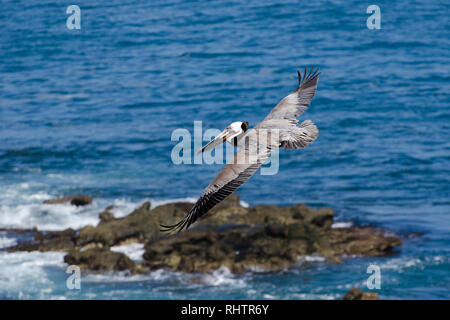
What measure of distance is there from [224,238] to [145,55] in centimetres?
3245

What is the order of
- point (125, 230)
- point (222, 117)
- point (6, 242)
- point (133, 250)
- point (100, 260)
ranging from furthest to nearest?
1. point (222, 117)
2. point (6, 242)
3. point (125, 230)
4. point (133, 250)
5. point (100, 260)

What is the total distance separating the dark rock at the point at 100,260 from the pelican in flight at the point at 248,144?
1227 centimetres

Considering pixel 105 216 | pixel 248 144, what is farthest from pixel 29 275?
pixel 248 144

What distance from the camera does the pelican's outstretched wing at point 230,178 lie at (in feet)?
42.6

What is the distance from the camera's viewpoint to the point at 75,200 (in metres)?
32.9

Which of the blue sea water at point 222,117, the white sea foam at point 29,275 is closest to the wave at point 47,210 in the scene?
the blue sea water at point 222,117

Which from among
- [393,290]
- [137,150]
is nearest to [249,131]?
[393,290]

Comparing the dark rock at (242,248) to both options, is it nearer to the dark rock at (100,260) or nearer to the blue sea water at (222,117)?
the blue sea water at (222,117)

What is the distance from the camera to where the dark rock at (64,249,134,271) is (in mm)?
27016

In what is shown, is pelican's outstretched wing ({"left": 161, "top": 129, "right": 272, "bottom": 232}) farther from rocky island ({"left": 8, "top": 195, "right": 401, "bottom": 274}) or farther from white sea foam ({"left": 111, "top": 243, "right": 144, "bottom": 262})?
white sea foam ({"left": 111, "top": 243, "right": 144, "bottom": 262})

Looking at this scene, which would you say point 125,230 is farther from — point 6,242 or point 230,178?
point 230,178

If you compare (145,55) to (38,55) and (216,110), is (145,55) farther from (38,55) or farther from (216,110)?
(216,110)

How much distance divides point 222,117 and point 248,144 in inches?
1217

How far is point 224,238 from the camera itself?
90.1ft
